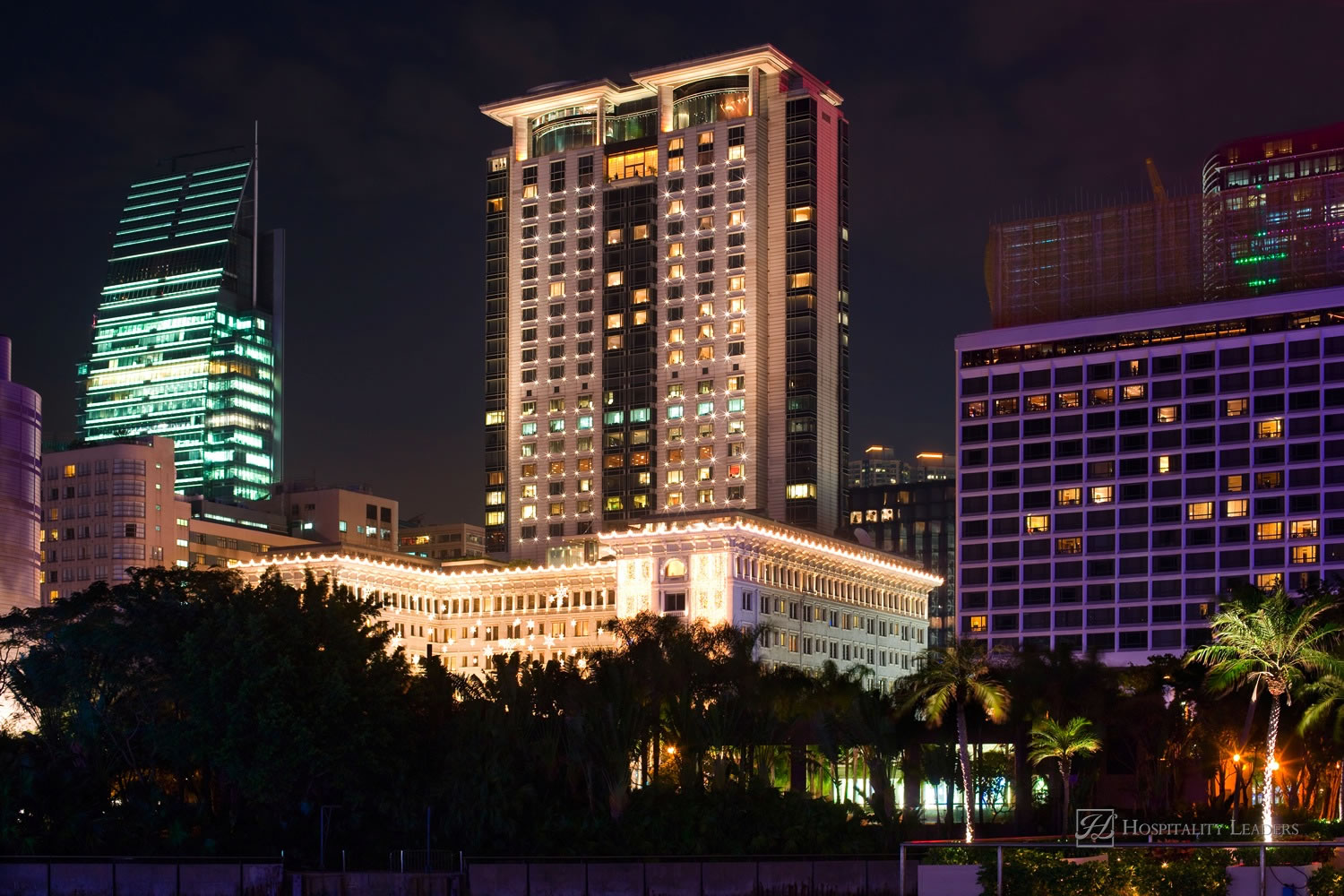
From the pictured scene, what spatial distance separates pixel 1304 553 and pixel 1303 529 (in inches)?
104

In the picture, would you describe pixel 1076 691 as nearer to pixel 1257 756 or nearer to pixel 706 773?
pixel 1257 756

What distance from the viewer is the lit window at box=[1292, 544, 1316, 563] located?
198 m

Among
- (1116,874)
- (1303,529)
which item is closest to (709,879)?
(1116,874)

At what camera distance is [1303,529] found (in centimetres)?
19912

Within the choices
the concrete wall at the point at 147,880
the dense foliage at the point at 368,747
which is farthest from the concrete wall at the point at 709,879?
the concrete wall at the point at 147,880

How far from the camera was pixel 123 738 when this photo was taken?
401ft

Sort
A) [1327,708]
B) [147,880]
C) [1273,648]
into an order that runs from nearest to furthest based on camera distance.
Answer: [1273,648]
[1327,708]
[147,880]

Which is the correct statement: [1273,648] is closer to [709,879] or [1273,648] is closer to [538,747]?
[709,879]

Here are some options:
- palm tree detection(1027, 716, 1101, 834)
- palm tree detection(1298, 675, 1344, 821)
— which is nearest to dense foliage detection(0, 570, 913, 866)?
palm tree detection(1027, 716, 1101, 834)

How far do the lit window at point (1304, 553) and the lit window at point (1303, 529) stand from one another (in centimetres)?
106

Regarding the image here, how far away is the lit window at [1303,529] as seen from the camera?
7810 inches

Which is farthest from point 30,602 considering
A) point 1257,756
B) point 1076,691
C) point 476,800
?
point 1257,756

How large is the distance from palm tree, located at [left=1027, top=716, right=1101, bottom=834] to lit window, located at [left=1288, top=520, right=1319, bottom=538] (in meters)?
90.8

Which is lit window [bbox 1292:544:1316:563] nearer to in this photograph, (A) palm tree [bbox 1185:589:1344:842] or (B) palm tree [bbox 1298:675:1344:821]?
(B) palm tree [bbox 1298:675:1344:821]
